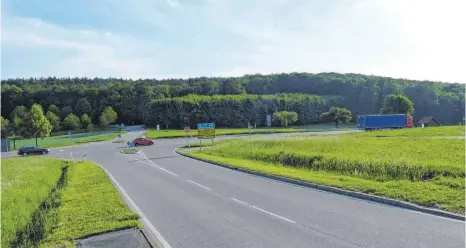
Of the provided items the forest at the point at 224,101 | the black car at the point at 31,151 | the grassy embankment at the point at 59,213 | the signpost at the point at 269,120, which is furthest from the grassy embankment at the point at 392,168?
the forest at the point at 224,101

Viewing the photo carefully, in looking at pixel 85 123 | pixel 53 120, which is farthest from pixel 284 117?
pixel 53 120

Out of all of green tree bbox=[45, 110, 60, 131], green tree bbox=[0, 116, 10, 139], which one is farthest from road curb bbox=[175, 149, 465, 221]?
green tree bbox=[45, 110, 60, 131]

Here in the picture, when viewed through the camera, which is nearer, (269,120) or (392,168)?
(392,168)

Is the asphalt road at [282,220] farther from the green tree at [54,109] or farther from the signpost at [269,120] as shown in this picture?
the green tree at [54,109]

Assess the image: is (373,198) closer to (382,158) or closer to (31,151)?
(382,158)

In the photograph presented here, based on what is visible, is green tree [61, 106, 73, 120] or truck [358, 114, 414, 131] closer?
truck [358, 114, 414, 131]

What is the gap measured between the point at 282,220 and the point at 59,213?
7.34m

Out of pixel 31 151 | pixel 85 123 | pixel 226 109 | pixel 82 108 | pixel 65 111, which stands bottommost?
pixel 31 151

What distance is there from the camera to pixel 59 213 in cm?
1215

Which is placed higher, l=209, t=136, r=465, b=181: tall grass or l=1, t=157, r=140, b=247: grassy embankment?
l=209, t=136, r=465, b=181: tall grass

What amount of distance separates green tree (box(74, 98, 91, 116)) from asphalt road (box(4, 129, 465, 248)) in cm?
11094

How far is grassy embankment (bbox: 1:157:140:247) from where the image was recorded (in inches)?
378

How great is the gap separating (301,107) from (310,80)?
43777 mm

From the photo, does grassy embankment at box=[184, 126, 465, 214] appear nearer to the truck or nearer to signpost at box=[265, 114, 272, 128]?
the truck
